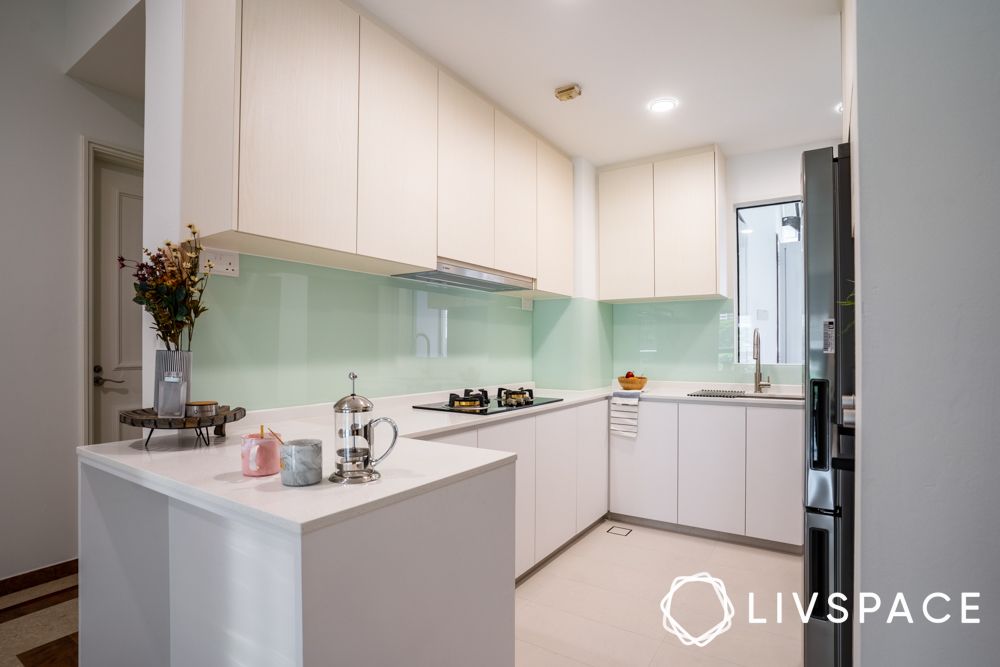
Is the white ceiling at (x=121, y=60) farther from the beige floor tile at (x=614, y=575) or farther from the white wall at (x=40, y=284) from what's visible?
the beige floor tile at (x=614, y=575)

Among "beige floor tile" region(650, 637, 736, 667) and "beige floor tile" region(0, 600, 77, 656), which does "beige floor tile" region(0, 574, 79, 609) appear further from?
"beige floor tile" region(650, 637, 736, 667)

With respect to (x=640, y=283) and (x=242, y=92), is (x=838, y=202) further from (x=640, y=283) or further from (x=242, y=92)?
(x=640, y=283)

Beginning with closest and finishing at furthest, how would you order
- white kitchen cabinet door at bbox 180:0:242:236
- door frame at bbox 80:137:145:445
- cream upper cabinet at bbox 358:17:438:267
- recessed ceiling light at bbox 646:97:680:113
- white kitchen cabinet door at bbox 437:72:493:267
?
1. white kitchen cabinet door at bbox 180:0:242:236
2. cream upper cabinet at bbox 358:17:438:267
3. white kitchen cabinet door at bbox 437:72:493:267
4. door frame at bbox 80:137:145:445
5. recessed ceiling light at bbox 646:97:680:113

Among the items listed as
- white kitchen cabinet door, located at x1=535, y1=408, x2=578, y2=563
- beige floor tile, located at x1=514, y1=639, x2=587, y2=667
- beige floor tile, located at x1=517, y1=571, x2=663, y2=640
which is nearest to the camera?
beige floor tile, located at x1=514, y1=639, x2=587, y2=667

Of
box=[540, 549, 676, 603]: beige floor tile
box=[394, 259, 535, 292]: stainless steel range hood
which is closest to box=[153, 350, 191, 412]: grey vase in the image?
box=[394, 259, 535, 292]: stainless steel range hood

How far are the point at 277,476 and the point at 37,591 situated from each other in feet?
7.07

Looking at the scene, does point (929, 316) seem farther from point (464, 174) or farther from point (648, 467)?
point (648, 467)

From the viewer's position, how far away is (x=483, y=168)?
2719 millimetres

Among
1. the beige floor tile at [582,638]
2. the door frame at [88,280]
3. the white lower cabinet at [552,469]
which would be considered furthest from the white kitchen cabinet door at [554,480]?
the door frame at [88,280]

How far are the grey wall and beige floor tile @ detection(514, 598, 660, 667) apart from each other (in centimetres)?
116

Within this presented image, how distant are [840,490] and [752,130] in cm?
254

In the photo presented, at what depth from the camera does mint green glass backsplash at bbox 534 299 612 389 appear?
3543 millimetres

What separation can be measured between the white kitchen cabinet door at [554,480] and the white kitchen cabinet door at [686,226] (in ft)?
4.10

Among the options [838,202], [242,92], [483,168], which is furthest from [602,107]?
[242,92]
